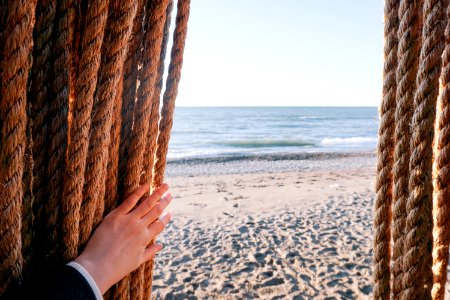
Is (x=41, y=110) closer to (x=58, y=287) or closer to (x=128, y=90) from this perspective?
(x=128, y=90)

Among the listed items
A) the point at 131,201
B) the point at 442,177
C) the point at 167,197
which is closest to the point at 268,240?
the point at 167,197

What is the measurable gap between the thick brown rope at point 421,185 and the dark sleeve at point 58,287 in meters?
0.69

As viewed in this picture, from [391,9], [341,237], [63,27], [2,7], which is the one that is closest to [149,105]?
[63,27]

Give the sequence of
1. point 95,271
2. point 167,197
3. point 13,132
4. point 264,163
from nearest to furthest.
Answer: point 13,132 → point 95,271 → point 167,197 → point 264,163

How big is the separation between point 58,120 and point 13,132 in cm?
11

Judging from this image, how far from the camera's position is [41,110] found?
0.88 metres

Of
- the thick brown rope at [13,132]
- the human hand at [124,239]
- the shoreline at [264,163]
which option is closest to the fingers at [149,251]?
the human hand at [124,239]

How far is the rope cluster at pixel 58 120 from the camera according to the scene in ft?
2.60

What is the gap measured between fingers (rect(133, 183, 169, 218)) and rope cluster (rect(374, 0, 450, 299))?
1.95ft

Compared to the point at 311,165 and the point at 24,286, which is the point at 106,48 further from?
the point at 311,165

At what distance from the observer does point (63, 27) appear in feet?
2.84

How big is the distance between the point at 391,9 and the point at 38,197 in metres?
0.91

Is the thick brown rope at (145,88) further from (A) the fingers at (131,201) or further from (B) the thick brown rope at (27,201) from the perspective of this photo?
(B) the thick brown rope at (27,201)


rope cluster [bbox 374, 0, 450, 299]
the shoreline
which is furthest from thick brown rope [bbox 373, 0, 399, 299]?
the shoreline
